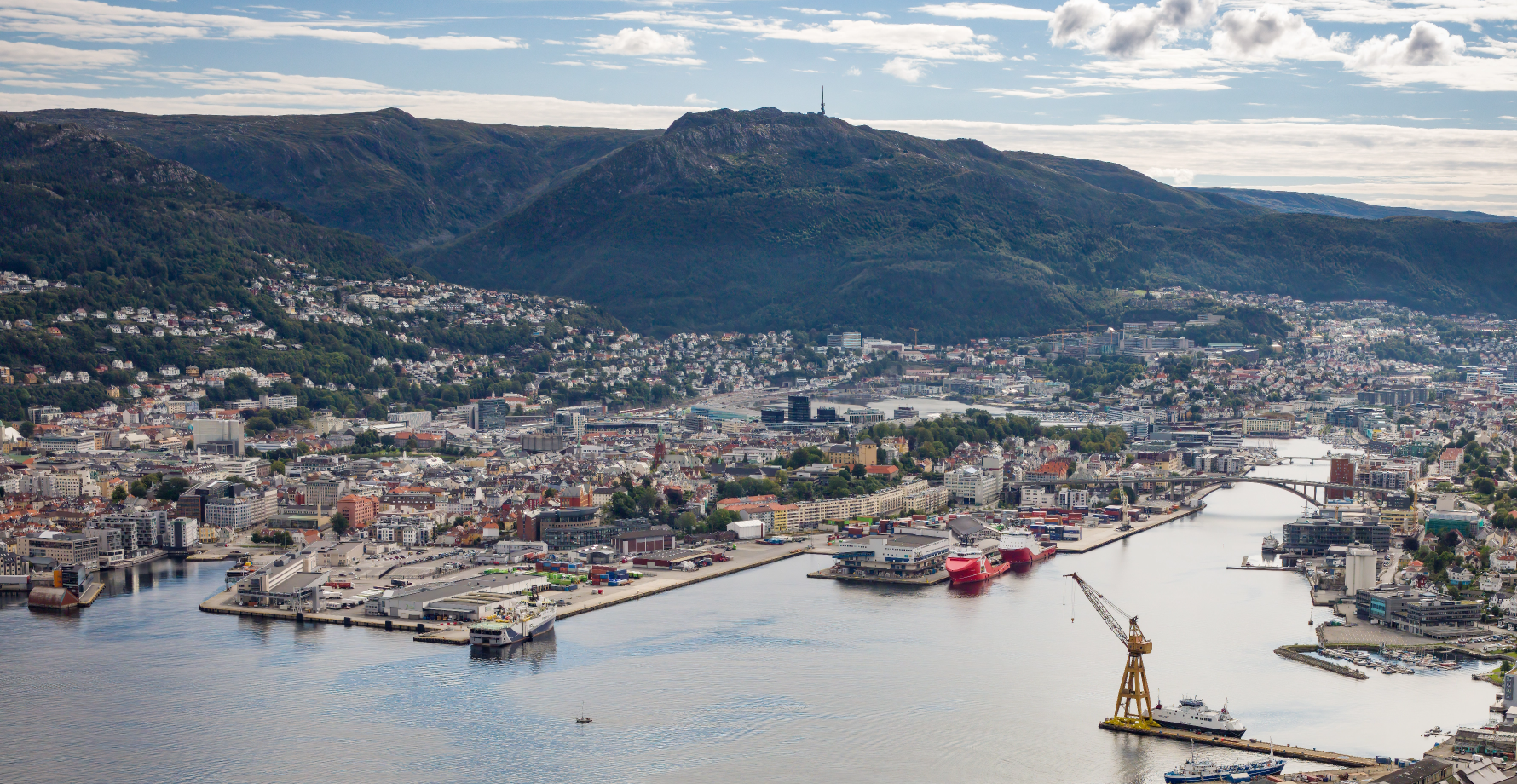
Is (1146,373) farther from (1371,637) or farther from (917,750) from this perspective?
(917,750)

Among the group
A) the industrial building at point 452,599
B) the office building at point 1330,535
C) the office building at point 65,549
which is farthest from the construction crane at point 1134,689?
the office building at point 65,549

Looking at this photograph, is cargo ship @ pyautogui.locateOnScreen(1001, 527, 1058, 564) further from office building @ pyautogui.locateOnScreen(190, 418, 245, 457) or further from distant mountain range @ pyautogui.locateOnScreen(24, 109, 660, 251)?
distant mountain range @ pyautogui.locateOnScreen(24, 109, 660, 251)

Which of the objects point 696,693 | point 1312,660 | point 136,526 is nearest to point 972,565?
point 1312,660

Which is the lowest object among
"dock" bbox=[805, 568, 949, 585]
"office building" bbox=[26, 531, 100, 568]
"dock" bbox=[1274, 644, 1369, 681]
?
"dock" bbox=[805, 568, 949, 585]

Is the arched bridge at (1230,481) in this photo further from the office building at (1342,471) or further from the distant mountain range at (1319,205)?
the distant mountain range at (1319,205)

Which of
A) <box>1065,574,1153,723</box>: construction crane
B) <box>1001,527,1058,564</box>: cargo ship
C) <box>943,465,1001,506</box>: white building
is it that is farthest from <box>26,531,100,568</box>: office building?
<box>943,465,1001,506</box>: white building

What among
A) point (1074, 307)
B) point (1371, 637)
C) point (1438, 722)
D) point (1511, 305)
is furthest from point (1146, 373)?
point (1438, 722)
